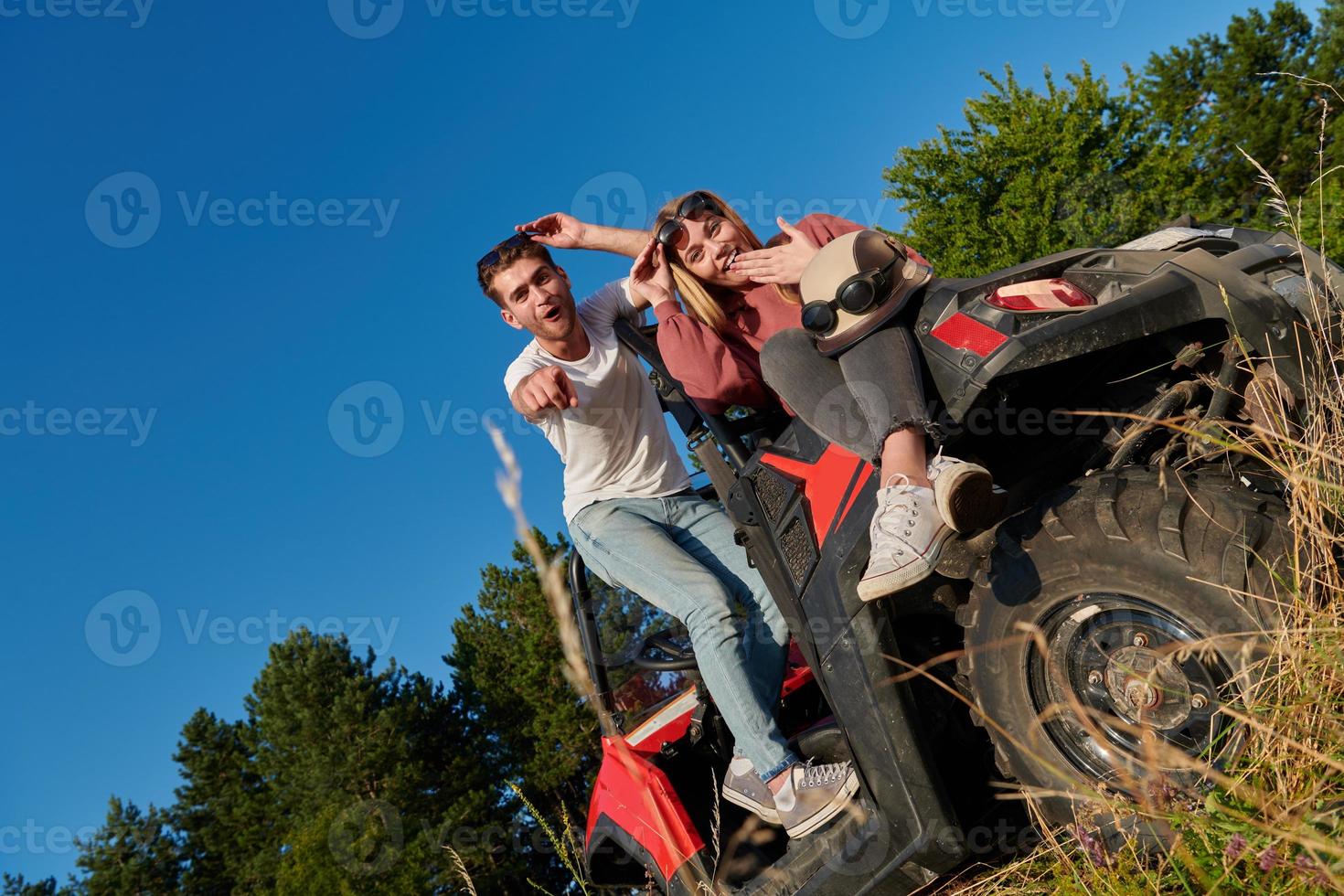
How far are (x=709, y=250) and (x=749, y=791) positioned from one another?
75.7 inches

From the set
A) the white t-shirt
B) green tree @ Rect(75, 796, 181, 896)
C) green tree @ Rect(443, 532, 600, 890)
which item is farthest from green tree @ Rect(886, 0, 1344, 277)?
green tree @ Rect(75, 796, 181, 896)

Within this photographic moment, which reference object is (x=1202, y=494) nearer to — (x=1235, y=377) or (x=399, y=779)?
(x=1235, y=377)

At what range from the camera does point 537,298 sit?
4.00m

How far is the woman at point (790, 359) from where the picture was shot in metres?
2.40

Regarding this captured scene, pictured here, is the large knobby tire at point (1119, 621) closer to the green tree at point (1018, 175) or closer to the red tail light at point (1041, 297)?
the red tail light at point (1041, 297)

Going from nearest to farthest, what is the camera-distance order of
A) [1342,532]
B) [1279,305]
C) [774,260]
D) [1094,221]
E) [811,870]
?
[1342,532], [1279,305], [811,870], [774,260], [1094,221]

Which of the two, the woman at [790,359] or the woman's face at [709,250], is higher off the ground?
the woman's face at [709,250]

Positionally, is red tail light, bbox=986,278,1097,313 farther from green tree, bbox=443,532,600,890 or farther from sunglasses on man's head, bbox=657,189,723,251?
green tree, bbox=443,532,600,890

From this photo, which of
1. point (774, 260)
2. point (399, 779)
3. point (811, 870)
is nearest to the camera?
point (811, 870)

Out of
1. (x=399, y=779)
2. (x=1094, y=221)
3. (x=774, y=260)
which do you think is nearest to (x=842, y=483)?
(x=774, y=260)

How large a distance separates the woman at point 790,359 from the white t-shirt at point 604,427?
347 mm

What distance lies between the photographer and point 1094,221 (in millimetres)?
22031

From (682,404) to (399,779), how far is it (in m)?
24.4

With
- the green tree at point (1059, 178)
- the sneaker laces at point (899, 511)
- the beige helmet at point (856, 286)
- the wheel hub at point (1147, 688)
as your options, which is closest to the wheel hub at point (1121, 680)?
the wheel hub at point (1147, 688)
